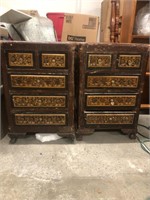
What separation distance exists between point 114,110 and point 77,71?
0.42m

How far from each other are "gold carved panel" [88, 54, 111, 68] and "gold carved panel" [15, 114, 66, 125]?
450 mm

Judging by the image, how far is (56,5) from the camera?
2.15 meters

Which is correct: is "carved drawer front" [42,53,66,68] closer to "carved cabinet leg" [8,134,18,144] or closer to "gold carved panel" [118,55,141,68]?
"gold carved panel" [118,55,141,68]

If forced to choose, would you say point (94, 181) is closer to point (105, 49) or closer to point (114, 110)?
point (114, 110)

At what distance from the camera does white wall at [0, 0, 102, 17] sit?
2.11 metres

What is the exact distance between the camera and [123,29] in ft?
6.34

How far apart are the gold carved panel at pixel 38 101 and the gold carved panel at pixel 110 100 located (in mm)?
214

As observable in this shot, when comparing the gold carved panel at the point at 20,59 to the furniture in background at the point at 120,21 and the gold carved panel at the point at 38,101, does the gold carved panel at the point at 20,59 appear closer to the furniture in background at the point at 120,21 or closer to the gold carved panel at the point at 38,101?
the gold carved panel at the point at 38,101

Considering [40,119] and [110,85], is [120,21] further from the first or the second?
[40,119]

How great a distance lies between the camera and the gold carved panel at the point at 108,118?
159 centimetres

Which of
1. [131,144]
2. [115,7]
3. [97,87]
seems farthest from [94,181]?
[115,7]

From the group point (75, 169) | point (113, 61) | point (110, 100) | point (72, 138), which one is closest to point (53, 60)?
point (113, 61)

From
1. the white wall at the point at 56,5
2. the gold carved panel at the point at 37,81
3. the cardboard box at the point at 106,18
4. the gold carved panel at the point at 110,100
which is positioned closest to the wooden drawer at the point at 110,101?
the gold carved panel at the point at 110,100

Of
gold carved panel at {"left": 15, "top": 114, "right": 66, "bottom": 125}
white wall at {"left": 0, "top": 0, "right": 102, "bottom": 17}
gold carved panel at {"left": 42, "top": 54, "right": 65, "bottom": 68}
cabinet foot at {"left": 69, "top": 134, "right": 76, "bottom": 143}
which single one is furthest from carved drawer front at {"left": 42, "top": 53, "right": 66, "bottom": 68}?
Result: white wall at {"left": 0, "top": 0, "right": 102, "bottom": 17}
